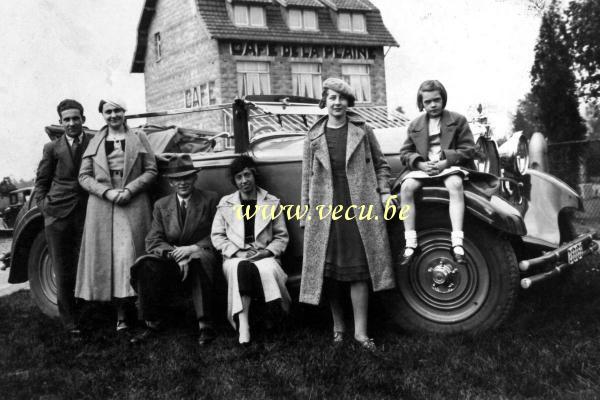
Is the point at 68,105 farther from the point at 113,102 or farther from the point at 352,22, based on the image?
the point at 352,22

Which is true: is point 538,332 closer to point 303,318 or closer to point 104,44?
point 303,318

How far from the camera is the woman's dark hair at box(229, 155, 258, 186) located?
163 inches

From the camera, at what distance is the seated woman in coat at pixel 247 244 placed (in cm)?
386

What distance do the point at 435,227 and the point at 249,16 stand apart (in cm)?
1841

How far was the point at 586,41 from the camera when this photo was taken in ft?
54.1

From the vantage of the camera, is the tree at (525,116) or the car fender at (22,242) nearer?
the car fender at (22,242)

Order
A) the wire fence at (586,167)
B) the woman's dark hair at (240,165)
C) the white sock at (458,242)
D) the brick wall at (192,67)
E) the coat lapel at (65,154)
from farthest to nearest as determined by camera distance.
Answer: the brick wall at (192,67) → the wire fence at (586,167) → the coat lapel at (65,154) → the woman's dark hair at (240,165) → the white sock at (458,242)

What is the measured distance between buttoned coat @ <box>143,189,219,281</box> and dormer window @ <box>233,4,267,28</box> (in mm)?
17217

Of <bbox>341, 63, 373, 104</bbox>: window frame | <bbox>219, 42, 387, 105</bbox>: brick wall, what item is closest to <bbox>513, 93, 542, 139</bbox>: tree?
<bbox>219, 42, 387, 105</bbox>: brick wall

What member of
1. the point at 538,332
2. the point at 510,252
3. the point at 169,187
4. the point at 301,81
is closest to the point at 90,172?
the point at 169,187

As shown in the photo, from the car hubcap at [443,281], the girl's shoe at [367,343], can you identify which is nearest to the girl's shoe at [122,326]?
the girl's shoe at [367,343]

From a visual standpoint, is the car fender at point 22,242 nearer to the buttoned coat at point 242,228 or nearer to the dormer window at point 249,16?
the buttoned coat at point 242,228

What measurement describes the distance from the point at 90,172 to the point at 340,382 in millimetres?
2494

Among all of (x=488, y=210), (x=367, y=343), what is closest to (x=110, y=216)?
(x=367, y=343)
